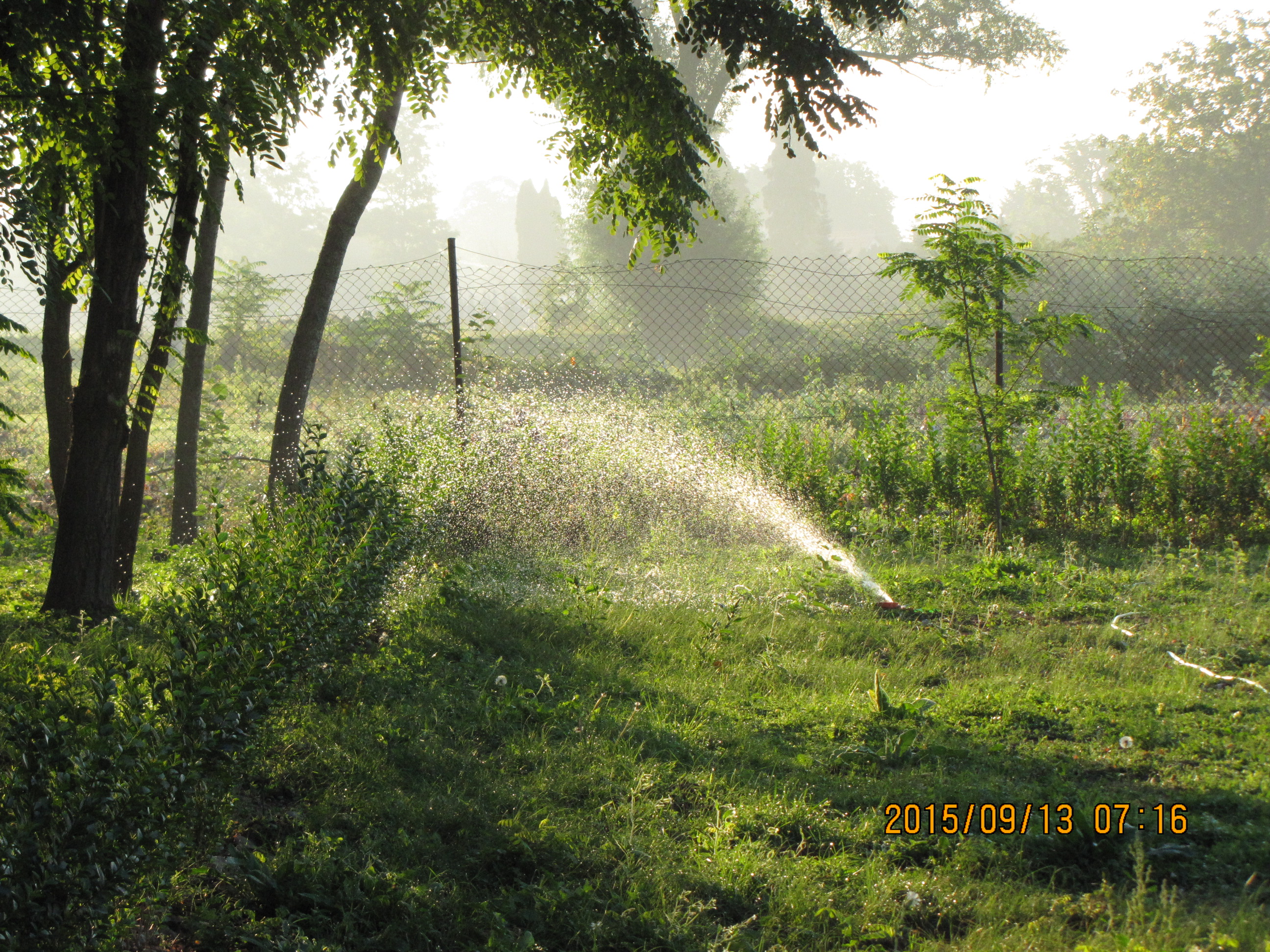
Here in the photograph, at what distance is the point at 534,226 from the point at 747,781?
→ 2911 inches

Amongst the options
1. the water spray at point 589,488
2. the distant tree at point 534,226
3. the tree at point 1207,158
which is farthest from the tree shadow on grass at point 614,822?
the distant tree at point 534,226

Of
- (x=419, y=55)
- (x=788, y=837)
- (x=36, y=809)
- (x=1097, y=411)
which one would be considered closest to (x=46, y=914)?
(x=36, y=809)

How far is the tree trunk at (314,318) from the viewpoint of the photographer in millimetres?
5953

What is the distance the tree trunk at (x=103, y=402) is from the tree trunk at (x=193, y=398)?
57.5 inches

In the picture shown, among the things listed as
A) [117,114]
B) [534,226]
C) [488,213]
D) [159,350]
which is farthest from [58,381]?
[488,213]

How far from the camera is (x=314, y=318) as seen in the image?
237 inches

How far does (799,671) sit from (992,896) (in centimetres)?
173

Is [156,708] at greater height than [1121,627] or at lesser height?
greater

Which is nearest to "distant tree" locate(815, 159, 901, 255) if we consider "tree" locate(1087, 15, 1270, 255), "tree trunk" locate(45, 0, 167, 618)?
"tree" locate(1087, 15, 1270, 255)

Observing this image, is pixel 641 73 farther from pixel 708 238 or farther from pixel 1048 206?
pixel 1048 206

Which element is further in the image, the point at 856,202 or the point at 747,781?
the point at 856,202

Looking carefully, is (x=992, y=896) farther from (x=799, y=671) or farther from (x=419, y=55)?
(x=419, y=55)

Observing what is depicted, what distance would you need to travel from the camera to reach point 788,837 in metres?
2.58

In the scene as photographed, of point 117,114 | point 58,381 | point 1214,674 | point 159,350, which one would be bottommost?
point 1214,674
